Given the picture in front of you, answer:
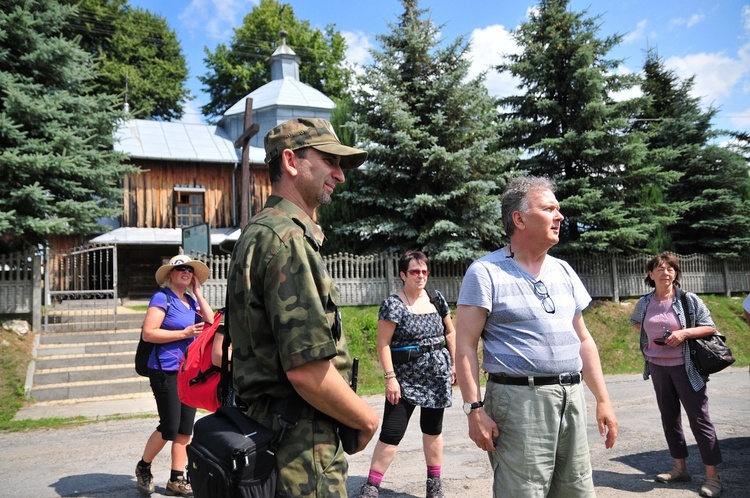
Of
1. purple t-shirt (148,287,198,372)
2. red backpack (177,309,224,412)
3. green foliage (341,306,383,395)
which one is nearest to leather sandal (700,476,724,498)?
red backpack (177,309,224,412)

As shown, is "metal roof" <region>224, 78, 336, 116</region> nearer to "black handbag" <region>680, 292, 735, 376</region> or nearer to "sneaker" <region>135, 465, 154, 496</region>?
"sneaker" <region>135, 465, 154, 496</region>

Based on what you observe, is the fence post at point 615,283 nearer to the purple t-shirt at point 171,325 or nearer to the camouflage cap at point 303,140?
the purple t-shirt at point 171,325

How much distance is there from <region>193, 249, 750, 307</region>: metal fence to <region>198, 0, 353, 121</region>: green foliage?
69.5 ft

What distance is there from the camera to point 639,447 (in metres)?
6.32

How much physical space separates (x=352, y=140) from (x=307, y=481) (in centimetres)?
1790

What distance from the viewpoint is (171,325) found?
16.5 feet

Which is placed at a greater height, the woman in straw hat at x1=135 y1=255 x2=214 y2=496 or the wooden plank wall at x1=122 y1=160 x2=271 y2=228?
the wooden plank wall at x1=122 y1=160 x2=271 y2=228

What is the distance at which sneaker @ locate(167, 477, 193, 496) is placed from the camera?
16.0 ft

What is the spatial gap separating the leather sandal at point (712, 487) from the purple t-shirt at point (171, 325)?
183 inches

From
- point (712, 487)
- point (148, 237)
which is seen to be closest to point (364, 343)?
point (712, 487)

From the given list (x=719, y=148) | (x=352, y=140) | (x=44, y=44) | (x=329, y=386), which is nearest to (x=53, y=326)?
(x=44, y=44)

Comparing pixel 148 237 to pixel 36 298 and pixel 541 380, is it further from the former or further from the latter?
pixel 541 380

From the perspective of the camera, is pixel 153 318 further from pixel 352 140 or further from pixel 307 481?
pixel 352 140

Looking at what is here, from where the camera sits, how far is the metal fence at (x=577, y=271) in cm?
1605
